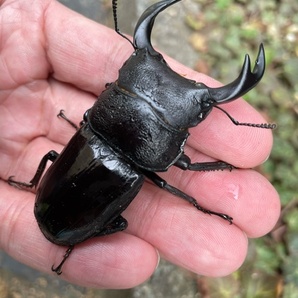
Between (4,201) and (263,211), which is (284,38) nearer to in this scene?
(263,211)

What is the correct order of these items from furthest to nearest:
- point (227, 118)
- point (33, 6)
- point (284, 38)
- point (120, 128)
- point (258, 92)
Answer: point (284, 38) < point (258, 92) < point (33, 6) < point (227, 118) < point (120, 128)

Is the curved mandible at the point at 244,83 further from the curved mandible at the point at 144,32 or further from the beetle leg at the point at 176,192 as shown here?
the beetle leg at the point at 176,192

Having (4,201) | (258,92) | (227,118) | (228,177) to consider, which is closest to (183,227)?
(228,177)

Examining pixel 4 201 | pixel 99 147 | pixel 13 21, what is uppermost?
pixel 13 21

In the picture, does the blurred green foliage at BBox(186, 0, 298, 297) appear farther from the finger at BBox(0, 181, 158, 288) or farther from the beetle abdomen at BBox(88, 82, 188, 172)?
the beetle abdomen at BBox(88, 82, 188, 172)

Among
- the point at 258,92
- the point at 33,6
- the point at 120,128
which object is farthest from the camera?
the point at 258,92

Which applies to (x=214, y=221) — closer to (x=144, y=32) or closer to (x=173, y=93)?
(x=173, y=93)

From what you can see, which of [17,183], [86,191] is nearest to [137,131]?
[86,191]
